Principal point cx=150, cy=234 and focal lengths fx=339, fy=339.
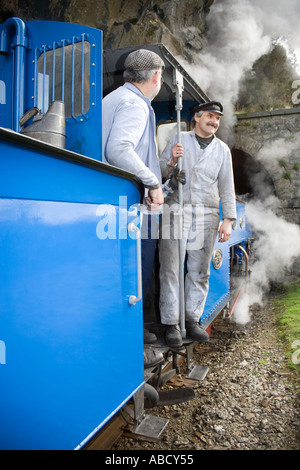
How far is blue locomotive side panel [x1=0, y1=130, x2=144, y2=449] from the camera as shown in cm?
103

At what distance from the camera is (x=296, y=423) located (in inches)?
98.8

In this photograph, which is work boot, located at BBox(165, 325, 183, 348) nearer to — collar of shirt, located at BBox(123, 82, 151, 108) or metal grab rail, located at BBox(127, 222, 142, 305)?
metal grab rail, located at BBox(127, 222, 142, 305)

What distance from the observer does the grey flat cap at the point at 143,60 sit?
2189mm

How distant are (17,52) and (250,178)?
9.31 metres

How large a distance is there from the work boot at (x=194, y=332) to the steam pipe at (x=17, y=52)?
1946 millimetres

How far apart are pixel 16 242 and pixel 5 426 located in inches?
21.5

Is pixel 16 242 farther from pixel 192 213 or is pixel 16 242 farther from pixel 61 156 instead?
pixel 192 213

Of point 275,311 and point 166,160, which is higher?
point 166,160

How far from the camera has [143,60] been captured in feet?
7.18

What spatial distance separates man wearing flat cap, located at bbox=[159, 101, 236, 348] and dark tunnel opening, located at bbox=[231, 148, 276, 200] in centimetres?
669

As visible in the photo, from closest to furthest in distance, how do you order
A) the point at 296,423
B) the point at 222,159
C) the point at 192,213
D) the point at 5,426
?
the point at 5,426 < the point at 296,423 < the point at 192,213 < the point at 222,159

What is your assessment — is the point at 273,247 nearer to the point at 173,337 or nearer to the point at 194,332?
the point at 194,332

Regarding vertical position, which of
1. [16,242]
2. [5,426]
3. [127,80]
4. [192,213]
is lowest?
[5,426]
